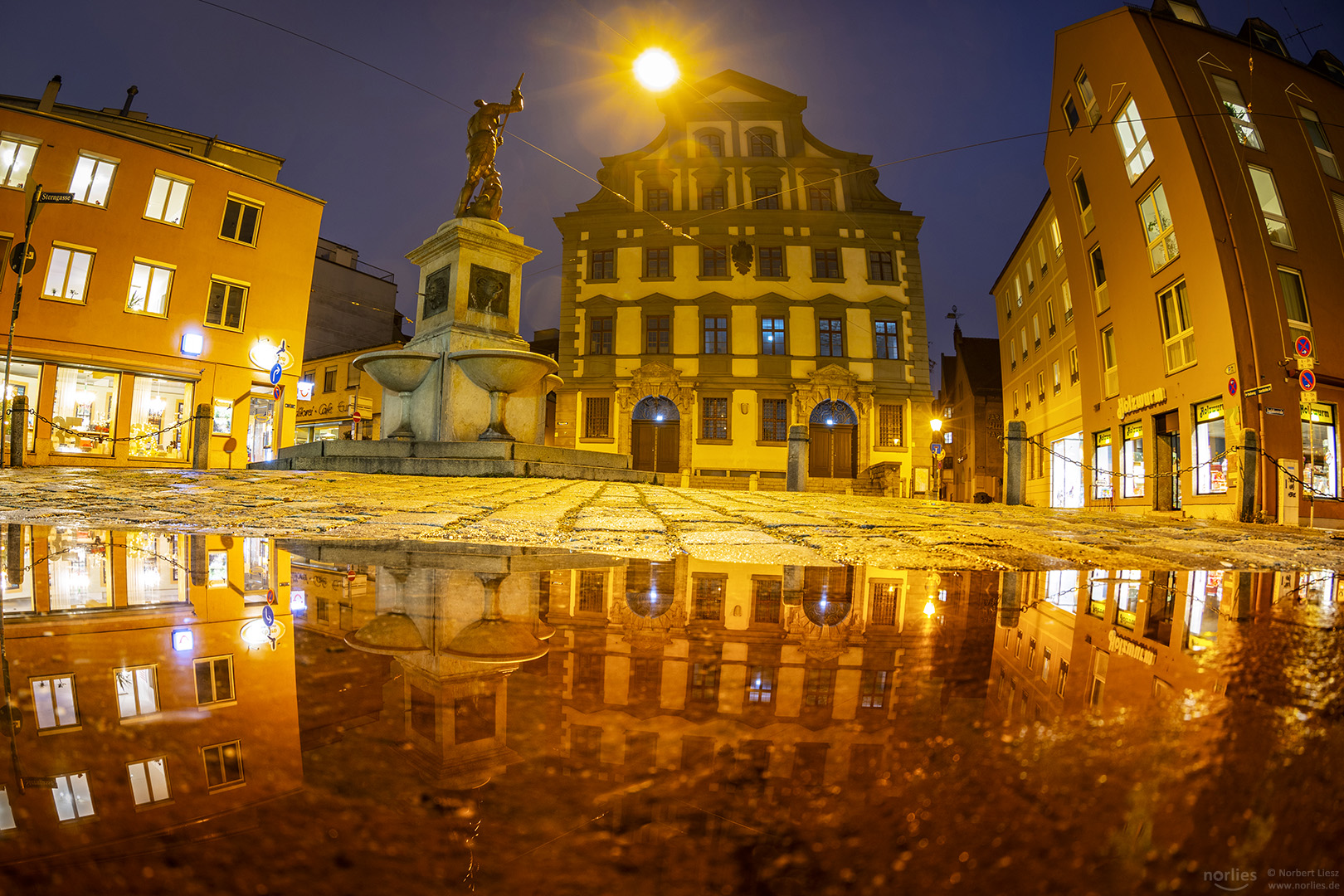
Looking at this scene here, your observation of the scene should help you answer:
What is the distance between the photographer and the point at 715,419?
25578 millimetres

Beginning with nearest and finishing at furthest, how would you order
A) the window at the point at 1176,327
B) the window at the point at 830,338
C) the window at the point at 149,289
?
1. the window at the point at 1176,327
2. the window at the point at 149,289
3. the window at the point at 830,338

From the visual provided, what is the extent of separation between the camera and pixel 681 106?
91.8 ft

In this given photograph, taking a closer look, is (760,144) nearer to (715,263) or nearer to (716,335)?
(715,263)

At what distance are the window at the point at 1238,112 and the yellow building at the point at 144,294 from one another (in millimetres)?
24969

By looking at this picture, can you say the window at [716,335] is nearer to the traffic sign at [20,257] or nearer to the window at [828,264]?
the window at [828,264]

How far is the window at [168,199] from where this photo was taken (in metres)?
18.9

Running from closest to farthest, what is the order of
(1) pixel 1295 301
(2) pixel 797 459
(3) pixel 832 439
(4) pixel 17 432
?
(4) pixel 17 432 < (1) pixel 1295 301 < (2) pixel 797 459 < (3) pixel 832 439

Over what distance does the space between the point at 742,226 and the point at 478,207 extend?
→ 17809mm

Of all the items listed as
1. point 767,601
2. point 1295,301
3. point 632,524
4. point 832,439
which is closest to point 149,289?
point 632,524

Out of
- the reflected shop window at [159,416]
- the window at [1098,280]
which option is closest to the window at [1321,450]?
the window at [1098,280]

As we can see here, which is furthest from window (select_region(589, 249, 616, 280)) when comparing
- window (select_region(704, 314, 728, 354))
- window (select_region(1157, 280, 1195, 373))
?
window (select_region(1157, 280, 1195, 373))

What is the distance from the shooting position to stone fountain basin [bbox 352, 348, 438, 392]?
10078 millimetres

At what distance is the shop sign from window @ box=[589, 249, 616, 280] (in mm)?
18374

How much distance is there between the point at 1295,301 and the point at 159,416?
94.4 ft
